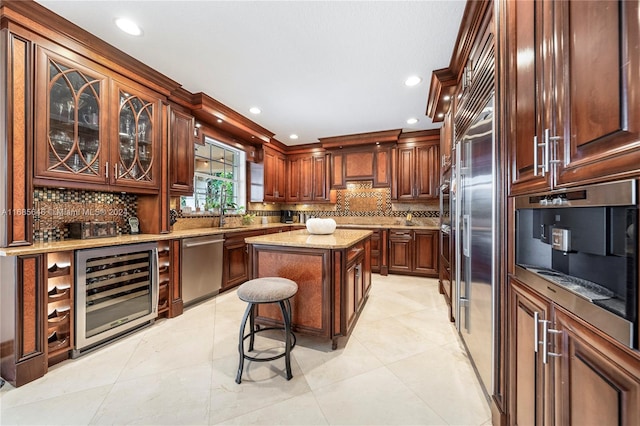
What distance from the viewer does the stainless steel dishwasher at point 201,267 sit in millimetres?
2928

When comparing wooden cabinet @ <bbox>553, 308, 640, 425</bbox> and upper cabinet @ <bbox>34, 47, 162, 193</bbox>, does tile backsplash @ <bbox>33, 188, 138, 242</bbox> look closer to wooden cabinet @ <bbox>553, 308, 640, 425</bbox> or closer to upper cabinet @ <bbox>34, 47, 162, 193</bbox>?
upper cabinet @ <bbox>34, 47, 162, 193</bbox>

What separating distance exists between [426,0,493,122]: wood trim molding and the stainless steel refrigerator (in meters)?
0.67

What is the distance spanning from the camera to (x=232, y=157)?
465cm

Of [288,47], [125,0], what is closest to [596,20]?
[288,47]

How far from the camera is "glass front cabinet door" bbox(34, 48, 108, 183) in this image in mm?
1896

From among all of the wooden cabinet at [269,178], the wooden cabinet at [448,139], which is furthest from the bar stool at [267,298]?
the wooden cabinet at [269,178]

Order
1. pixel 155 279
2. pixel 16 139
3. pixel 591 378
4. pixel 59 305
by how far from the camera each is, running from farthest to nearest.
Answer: pixel 155 279 < pixel 59 305 < pixel 16 139 < pixel 591 378

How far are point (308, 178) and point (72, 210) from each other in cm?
387

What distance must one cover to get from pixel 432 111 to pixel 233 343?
11.6 ft

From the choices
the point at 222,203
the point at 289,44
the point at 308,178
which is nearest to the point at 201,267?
the point at 222,203

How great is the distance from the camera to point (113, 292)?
7.27 ft

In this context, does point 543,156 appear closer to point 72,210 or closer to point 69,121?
point 69,121

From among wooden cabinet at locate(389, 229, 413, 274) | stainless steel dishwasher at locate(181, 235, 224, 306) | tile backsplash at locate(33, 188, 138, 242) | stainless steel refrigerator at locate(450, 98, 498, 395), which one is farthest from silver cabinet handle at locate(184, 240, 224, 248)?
wooden cabinet at locate(389, 229, 413, 274)

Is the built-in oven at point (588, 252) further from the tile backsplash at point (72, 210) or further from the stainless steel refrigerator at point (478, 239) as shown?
the tile backsplash at point (72, 210)
